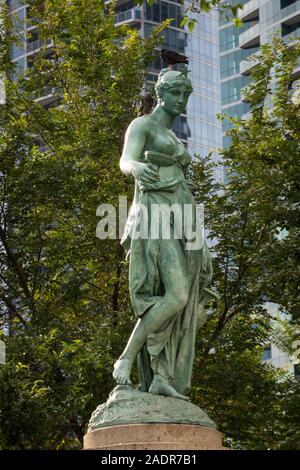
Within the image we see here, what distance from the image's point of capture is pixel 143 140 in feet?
34.4

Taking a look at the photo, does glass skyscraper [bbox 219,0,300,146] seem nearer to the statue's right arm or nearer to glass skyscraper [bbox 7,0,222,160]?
glass skyscraper [bbox 7,0,222,160]

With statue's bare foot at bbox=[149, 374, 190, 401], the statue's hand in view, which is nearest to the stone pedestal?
statue's bare foot at bbox=[149, 374, 190, 401]

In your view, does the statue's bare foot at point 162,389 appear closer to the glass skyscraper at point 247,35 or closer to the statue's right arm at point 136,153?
the statue's right arm at point 136,153

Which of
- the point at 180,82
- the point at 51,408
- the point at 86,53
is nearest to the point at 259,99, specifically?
the point at 86,53

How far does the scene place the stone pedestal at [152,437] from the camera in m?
8.99

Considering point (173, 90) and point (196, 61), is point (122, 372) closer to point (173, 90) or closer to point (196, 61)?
point (173, 90)

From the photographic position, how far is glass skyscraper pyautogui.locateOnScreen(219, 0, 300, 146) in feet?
198

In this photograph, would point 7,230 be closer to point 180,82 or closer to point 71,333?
point 71,333

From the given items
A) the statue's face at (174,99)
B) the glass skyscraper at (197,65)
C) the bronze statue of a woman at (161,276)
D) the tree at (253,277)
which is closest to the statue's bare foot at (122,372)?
the bronze statue of a woman at (161,276)

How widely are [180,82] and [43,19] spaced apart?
11837mm

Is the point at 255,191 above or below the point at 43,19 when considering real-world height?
below

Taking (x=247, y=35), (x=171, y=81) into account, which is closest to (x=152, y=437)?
(x=171, y=81)

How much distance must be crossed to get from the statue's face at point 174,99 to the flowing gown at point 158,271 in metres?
0.55

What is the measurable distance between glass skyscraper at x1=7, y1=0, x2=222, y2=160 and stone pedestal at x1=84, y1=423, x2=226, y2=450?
183 ft
